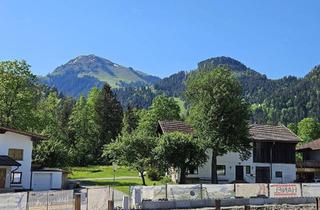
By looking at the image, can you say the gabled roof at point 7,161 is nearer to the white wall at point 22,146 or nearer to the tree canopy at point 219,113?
the white wall at point 22,146

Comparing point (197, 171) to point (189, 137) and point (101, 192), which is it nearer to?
point (189, 137)

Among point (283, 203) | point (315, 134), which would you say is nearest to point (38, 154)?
point (283, 203)

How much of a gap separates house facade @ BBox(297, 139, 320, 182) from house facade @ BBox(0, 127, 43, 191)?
3959cm

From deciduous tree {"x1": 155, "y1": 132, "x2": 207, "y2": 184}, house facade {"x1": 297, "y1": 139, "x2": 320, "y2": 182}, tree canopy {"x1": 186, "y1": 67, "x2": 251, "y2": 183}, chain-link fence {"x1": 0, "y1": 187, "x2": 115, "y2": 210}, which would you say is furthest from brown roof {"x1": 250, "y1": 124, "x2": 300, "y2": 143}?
chain-link fence {"x1": 0, "y1": 187, "x2": 115, "y2": 210}

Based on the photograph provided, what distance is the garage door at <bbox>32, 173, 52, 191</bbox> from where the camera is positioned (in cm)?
5076

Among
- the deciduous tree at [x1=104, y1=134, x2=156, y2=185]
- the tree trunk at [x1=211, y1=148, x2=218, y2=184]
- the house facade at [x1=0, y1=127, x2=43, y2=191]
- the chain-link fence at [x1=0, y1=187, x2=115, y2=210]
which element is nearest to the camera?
the chain-link fence at [x1=0, y1=187, x2=115, y2=210]

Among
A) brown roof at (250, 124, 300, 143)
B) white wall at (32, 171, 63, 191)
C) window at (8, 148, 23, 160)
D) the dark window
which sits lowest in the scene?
white wall at (32, 171, 63, 191)

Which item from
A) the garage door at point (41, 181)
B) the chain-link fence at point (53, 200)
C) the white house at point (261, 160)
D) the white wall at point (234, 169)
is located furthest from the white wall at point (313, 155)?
the chain-link fence at point (53, 200)

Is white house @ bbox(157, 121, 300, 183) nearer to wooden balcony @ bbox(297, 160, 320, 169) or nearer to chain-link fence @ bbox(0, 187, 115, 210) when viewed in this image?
wooden balcony @ bbox(297, 160, 320, 169)

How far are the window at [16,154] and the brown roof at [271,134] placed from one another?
101ft

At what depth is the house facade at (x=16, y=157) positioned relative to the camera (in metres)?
48.0

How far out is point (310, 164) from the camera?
7019 cm

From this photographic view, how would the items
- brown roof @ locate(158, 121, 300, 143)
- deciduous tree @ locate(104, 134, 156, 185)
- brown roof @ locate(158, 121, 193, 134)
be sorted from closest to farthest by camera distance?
deciduous tree @ locate(104, 134, 156, 185), brown roof @ locate(158, 121, 193, 134), brown roof @ locate(158, 121, 300, 143)

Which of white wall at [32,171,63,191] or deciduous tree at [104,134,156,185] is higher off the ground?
deciduous tree at [104,134,156,185]
